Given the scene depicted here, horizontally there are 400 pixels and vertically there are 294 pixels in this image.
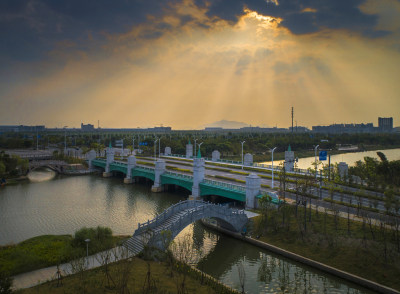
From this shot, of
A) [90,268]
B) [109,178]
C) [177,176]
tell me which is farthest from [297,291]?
[109,178]

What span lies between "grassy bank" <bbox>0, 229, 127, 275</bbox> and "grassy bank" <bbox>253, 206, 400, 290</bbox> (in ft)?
46.6

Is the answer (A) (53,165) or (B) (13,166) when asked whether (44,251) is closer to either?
(B) (13,166)

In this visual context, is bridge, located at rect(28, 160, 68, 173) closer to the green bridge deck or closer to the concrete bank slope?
the green bridge deck

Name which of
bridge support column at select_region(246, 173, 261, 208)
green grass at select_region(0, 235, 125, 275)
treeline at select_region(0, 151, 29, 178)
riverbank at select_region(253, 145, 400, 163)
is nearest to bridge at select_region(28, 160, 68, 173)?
treeline at select_region(0, 151, 29, 178)

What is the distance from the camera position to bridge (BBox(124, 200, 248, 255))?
23286 millimetres

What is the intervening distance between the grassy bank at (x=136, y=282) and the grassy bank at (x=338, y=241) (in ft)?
29.4

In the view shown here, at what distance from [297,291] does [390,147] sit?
143 metres

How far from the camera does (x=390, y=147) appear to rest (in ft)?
449

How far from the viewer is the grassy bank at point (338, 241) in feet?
67.5

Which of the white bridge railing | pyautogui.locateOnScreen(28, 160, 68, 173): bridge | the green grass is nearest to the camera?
the green grass

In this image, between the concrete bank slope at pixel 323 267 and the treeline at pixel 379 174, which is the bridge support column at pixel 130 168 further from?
the treeline at pixel 379 174

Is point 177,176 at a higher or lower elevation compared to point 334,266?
higher

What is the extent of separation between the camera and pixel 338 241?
2395cm

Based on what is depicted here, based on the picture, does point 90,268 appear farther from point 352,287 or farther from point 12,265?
point 352,287
